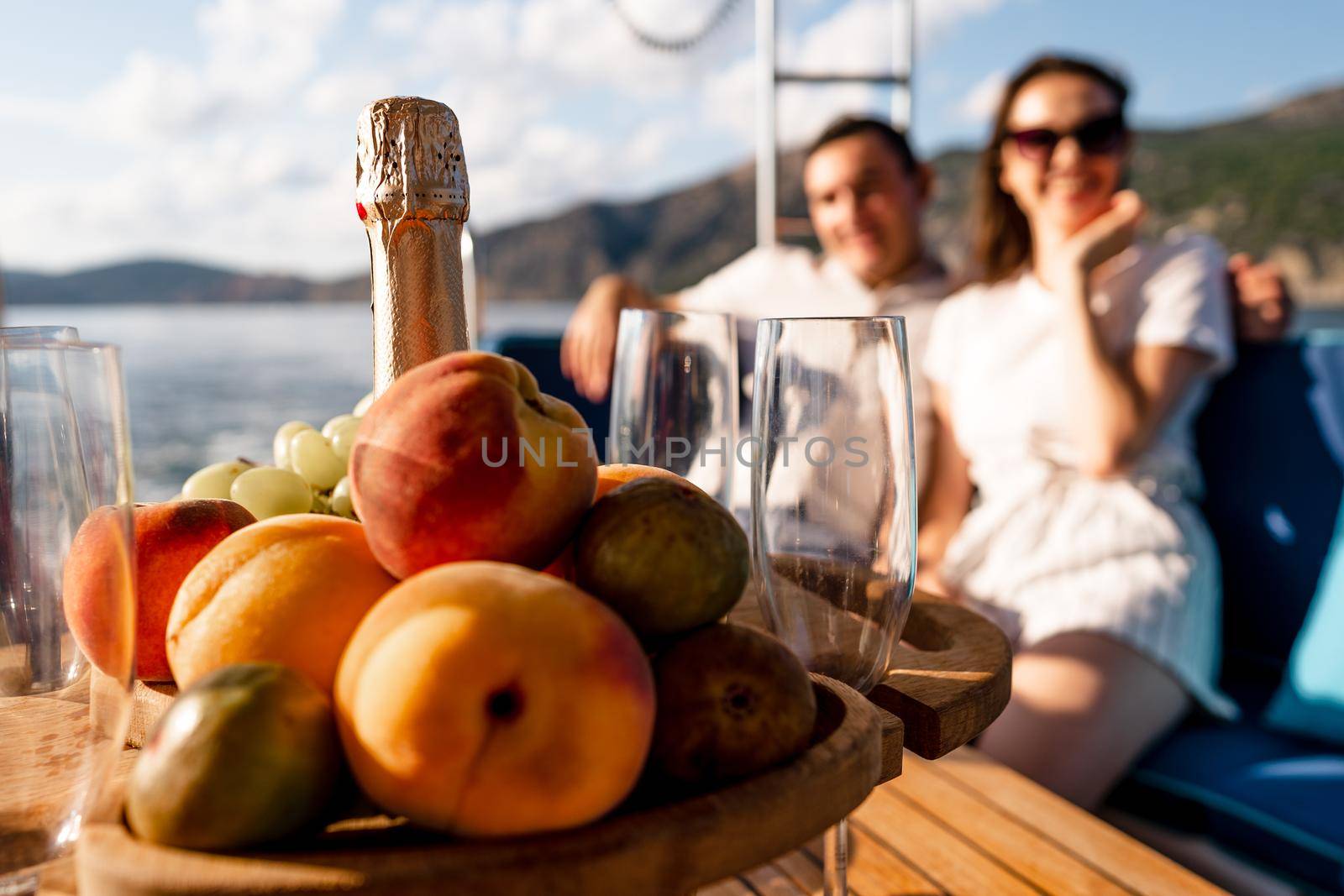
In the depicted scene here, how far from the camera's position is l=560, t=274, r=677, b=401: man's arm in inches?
69.5

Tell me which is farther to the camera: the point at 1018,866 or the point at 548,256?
the point at 548,256

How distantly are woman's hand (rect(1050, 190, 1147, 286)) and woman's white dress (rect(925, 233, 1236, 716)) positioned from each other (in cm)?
7

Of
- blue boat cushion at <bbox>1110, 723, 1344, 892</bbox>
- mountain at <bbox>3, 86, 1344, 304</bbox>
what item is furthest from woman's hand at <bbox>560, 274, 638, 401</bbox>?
mountain at <bbox>3, 86, 1344, 304</bbox>


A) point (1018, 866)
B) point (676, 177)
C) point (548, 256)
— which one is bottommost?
point (1018, 866)

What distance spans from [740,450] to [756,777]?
448 millimetres

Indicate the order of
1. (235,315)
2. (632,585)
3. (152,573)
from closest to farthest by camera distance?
(632,585)
(152,573)
(235,315)

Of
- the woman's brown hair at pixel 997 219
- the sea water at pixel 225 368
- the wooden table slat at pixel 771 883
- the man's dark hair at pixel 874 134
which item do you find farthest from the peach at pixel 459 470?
the sea water at pixel 225 368

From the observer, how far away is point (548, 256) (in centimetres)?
2966

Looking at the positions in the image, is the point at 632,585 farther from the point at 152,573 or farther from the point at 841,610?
the point at 152,573

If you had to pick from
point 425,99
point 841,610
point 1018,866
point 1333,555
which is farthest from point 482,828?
point 1333,555

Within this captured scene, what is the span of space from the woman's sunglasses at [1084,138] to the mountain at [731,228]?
14842mm

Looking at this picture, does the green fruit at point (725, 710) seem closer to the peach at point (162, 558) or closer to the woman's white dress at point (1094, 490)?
the peach at point (162, 558)

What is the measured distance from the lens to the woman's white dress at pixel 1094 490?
68.3 inches

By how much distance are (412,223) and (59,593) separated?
0.98 ft
